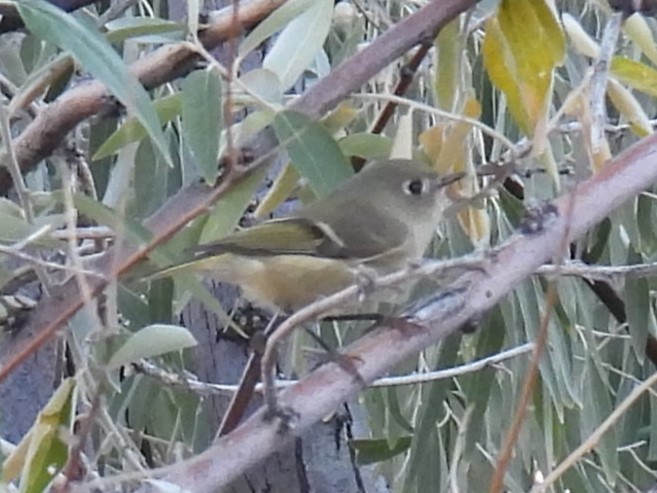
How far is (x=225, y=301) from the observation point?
119cm

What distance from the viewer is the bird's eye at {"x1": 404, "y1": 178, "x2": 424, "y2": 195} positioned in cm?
117

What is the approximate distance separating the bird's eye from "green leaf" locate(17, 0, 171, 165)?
454 mm

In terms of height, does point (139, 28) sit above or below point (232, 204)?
above

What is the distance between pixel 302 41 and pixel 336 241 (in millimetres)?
205

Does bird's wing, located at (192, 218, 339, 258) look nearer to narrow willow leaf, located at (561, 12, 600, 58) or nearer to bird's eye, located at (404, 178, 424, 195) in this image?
bird's eye, located at (404, 178, 424, 195)

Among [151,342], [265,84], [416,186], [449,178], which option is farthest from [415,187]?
[151,342]

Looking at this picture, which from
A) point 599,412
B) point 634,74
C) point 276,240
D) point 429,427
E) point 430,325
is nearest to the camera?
point 430,325

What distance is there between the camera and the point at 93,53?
2.41 feet

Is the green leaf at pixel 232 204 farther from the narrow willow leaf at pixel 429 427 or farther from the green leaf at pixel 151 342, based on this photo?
the narrow willow leaf at pixel 429 427

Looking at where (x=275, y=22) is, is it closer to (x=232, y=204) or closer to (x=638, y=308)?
(x=232, y=204)

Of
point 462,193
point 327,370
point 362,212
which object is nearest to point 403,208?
point 362,212

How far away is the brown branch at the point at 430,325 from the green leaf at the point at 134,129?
0.26 m

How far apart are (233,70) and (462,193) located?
1.14 ft

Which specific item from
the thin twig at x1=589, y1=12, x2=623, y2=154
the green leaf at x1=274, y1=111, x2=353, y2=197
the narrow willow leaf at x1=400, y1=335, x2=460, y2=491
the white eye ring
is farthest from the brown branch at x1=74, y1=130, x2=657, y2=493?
the narrow willow leaf at x1=400, y1=335, x2=460, y2=491
